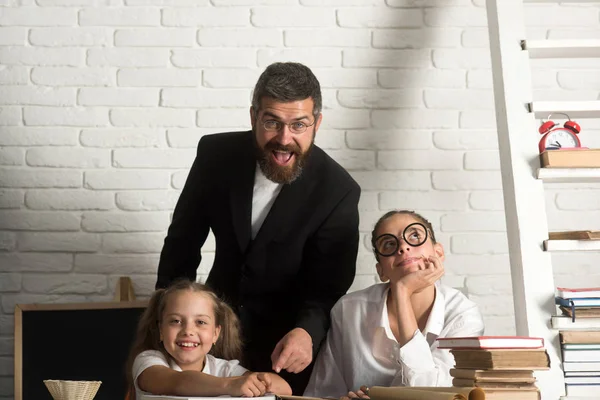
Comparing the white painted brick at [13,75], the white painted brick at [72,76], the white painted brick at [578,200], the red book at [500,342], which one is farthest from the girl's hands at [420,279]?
the white painted brick at [13,75]

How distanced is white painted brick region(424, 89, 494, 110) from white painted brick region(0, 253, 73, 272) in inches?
56.3

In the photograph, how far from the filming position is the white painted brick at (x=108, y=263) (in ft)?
9.55

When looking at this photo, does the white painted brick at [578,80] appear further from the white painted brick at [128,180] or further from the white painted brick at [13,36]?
the white painted brick at [13,36]

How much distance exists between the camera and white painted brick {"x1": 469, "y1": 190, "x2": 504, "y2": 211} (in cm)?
295

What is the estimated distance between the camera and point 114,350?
2.67m

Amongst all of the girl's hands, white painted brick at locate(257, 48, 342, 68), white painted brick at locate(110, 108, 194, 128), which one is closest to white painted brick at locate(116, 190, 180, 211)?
white painted brick at locate(110, 108, 194, 128)

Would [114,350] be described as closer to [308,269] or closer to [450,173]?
[308,269]

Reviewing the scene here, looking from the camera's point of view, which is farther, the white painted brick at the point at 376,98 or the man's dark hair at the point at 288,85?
the white painted brick at the point at 376,98

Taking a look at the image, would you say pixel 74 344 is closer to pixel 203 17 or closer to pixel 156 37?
pixel 156 37

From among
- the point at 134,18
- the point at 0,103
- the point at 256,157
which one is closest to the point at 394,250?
the point at 256,157

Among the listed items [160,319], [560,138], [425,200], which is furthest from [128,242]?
[560,138]

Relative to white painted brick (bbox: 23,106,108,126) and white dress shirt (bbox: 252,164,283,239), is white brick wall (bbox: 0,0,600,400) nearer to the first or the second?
white painted brick (bbox: 23,106,108,126)

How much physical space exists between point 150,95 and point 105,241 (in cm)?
55

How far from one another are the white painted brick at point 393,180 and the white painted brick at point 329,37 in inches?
18.9
